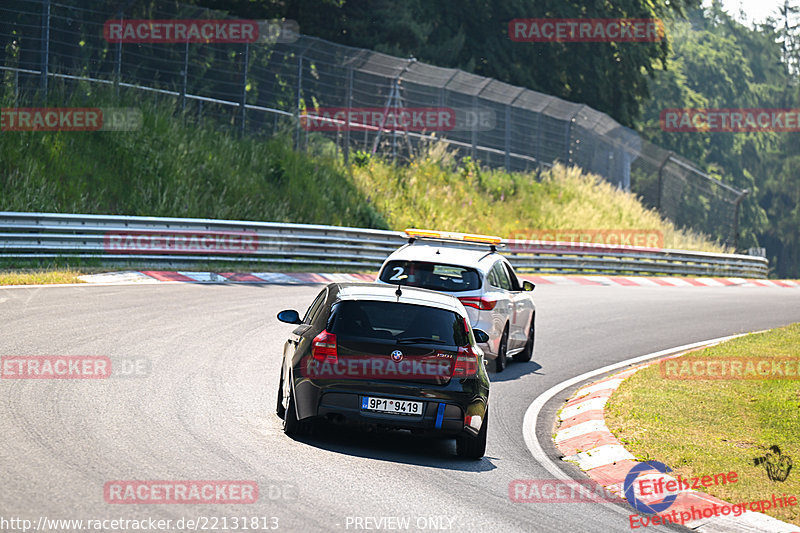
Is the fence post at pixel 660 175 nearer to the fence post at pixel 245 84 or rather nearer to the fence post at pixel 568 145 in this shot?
the fence post at pixel 568 145

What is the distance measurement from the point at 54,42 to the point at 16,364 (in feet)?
49.8

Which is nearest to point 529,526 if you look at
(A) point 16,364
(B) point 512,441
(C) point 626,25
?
(B) point 512,441

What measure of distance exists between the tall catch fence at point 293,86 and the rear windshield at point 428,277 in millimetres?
13727

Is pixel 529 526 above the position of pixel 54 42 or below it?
below

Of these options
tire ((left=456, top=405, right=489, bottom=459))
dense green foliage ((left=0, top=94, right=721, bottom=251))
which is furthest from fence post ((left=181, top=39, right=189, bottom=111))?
tire ((left=456, top=405, right=489, bottom=459))

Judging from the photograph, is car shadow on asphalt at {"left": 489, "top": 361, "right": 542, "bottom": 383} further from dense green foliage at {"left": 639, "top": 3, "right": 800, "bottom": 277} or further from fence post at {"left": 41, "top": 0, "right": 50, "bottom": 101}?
dense green foliage at {"left": 639, "top": 3, "right": 800, "bottom": 277}

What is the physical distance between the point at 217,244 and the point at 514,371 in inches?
393

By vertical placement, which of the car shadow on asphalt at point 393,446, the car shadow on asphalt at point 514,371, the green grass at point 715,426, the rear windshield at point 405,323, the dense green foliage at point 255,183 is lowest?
the car shadow on asphalt at point 514,371

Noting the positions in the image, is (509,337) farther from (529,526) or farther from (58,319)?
(529,526)

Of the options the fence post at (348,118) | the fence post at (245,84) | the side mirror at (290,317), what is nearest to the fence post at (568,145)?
the fence post at (348,118)

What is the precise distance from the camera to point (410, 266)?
14.2 metres

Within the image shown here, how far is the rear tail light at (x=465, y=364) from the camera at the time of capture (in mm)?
9383

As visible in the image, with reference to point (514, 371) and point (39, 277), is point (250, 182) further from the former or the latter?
point (514, 371)

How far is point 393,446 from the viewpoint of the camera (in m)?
9.69
